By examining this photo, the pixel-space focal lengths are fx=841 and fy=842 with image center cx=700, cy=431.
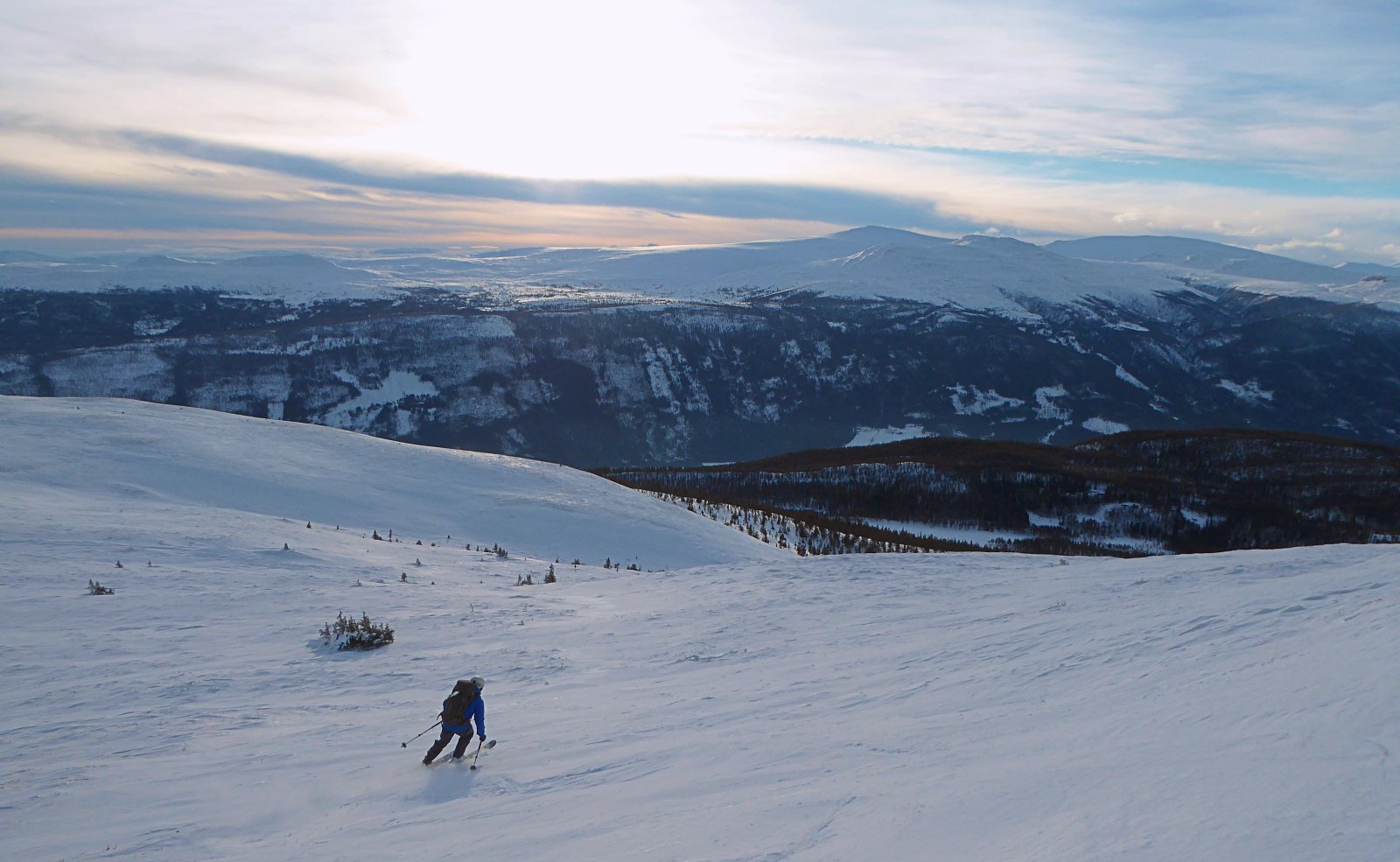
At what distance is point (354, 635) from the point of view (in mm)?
11086

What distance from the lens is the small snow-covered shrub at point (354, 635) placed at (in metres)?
11.0

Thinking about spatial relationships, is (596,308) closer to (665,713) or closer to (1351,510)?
(1351,510)

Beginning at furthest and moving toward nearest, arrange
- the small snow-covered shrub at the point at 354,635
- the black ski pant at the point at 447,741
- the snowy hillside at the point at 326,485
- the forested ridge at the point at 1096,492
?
the forested ridge at the point at 1096,492, the snowy hillside at the point at 326,485, the small snow-covered shrub at the point at 354,635, the black ski pant at the point at 447,741

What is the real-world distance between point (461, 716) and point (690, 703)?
2503 mm

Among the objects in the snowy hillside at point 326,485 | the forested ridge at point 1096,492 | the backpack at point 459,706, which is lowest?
the forested ridge at point 1096,492

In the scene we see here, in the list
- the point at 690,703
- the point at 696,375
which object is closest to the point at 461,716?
the point at 690,703

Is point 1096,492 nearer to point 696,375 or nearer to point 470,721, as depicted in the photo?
point 470,721

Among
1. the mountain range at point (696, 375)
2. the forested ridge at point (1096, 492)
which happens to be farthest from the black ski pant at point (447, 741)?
the mountain range at point (696, 375)

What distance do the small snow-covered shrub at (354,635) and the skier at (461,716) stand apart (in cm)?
381

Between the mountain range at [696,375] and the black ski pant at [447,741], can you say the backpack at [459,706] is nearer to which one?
the black ski pant at [447,741]

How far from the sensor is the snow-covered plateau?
17.6 ft

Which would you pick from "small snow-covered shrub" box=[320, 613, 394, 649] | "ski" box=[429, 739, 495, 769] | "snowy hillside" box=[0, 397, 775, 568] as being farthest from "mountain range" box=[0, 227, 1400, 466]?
"ski" box=[429, 739, 495, 769]

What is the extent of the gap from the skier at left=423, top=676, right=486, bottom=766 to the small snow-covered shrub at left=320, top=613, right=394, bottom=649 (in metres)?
3.81

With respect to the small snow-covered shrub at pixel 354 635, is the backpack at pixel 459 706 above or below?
above
